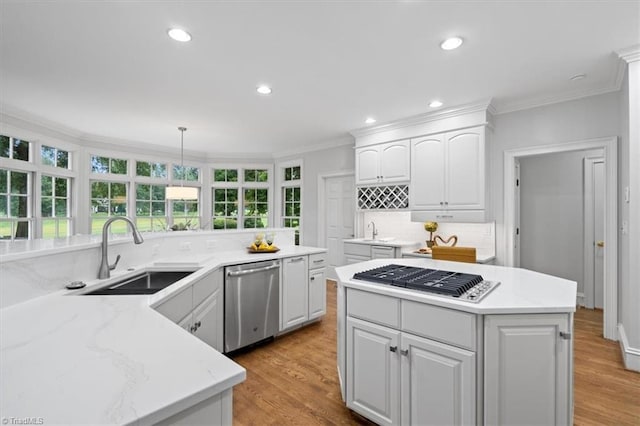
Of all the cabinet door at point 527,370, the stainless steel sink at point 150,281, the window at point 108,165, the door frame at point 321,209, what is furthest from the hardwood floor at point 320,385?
the window at point 108,165

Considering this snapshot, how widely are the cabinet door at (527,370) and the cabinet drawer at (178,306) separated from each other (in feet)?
5.34

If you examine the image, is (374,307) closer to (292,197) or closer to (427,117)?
(427,117)

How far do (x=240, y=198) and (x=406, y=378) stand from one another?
20.1ft

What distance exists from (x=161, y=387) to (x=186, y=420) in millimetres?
97

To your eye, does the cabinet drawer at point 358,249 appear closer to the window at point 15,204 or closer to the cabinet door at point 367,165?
the cabinet door at point 367,165

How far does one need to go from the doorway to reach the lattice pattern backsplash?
652 mm

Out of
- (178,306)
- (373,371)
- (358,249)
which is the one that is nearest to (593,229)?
(358,249)

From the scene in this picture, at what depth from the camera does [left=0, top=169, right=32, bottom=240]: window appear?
13.4ft

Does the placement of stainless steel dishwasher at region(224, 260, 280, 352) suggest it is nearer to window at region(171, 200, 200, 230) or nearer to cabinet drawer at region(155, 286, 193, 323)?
cabinet drawer at region(155, 286, 193, 323)

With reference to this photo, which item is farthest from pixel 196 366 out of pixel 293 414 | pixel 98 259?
pixel 98 259

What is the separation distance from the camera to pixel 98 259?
2012mm

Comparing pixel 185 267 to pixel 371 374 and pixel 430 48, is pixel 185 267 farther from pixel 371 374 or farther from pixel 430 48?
pixel 430 48

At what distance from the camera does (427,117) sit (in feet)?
13.8

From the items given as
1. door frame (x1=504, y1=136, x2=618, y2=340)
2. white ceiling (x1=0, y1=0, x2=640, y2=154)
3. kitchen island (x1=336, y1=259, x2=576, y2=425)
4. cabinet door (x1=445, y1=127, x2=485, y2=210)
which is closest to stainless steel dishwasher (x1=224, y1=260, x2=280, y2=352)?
kitchen island (x1=336, y1=259, x2=576, y2=425)
